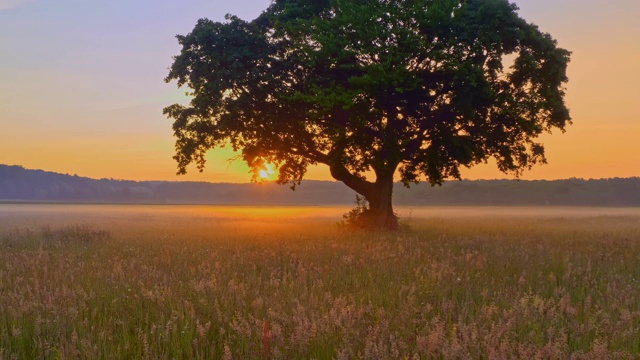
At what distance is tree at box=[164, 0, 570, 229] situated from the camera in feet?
74.0

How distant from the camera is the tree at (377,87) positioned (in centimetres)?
2255

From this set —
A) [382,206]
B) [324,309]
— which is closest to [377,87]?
[382,206]

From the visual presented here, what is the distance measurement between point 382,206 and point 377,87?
734 centimetres

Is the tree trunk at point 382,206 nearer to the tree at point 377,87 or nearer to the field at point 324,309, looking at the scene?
the tree at point 377,87

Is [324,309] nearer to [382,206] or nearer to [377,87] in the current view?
[377,87]

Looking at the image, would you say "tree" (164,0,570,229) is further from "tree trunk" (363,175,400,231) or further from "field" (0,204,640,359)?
"field" (0,204,640,359)

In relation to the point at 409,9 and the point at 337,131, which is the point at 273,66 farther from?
the point at 409,9

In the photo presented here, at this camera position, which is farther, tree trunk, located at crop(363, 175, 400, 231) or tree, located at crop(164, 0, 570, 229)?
tree trunk, located at crop(363, 175, 400, 231)

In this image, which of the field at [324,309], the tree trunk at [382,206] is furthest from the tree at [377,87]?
the field at [324,309]

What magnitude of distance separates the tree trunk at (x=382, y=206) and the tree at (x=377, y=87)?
7 centimetres

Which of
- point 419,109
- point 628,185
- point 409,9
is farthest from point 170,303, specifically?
point 628,185

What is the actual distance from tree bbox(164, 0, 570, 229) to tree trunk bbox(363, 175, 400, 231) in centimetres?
7

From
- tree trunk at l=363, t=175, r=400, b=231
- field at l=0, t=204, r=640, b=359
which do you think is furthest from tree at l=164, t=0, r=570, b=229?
field at l=0, t=204, r=640, b=359

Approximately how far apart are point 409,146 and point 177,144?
39.1ft
